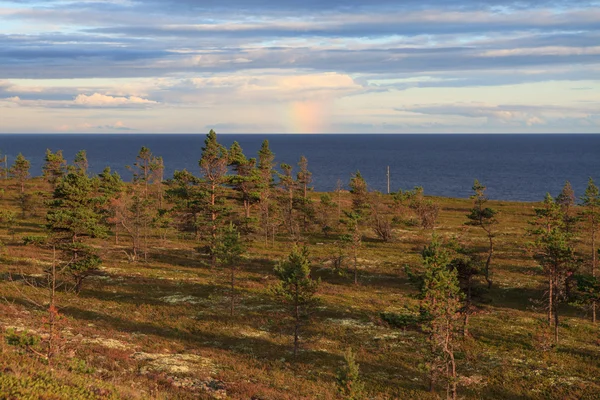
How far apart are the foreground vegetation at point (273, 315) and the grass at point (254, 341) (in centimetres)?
14

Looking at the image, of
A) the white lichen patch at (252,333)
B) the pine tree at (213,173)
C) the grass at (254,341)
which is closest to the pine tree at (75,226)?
the grass at (254,341)

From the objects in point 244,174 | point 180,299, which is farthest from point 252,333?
point 244,174

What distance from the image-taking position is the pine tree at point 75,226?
127 ft

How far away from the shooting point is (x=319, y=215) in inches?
2992

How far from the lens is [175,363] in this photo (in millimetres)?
26094

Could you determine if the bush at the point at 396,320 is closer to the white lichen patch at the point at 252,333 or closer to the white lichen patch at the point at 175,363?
the white lichen patch at the point at 252,333

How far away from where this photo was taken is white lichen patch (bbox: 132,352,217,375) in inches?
981

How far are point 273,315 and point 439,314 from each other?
17883mm

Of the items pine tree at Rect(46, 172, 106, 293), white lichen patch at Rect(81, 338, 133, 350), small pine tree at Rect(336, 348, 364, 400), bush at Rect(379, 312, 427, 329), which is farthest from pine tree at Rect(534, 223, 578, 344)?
pine tree at Rect(46, 172, 106, 293)

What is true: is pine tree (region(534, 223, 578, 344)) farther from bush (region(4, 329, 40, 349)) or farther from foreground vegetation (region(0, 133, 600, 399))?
bush (region(4, 329, 40, 349))

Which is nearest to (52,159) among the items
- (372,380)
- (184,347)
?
(184,347)

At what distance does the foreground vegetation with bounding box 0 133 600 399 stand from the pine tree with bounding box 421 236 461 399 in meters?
0.13

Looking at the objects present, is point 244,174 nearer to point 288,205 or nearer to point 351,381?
point 288,205

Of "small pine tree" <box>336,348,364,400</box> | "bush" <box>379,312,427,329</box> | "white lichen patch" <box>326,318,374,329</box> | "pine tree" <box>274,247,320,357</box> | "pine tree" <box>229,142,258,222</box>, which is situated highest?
"pine tree" <box>229,142,258,222</box>
